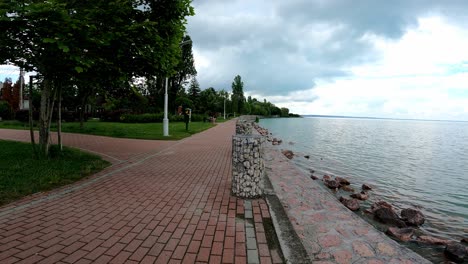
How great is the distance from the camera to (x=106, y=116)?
33.2 m

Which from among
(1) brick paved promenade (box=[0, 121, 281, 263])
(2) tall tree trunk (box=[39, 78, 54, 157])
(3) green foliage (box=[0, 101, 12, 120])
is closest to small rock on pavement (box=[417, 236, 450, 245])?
(1) brick paved promenade (box=[0, 121, 281, 263])

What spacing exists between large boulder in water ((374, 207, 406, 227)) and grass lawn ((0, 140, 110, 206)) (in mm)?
7146

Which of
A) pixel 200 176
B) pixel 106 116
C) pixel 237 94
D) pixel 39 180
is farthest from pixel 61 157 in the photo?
pixel 237 94

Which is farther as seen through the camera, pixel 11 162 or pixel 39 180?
pixel 11 162

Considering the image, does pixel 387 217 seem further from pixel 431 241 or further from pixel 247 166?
pixel 247 166

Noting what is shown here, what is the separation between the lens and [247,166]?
16.5ft

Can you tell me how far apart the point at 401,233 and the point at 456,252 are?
89 cm

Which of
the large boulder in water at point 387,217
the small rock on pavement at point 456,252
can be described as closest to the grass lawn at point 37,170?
the large boulder in water at point 387,217

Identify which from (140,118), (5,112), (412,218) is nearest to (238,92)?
(140,118)

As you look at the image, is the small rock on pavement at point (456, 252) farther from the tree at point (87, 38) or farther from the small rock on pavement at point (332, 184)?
the tree at point (87, 38)

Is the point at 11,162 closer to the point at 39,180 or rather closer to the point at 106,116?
the point at 39,180

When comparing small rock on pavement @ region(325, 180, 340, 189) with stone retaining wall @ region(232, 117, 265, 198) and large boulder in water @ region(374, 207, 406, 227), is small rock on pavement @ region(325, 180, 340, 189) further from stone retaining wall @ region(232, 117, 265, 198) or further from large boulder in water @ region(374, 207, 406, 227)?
stone retaining wall @ region(232, 117, 265, 198)

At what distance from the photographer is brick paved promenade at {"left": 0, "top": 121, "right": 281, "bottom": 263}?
3.12 meters

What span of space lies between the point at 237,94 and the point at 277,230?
3370 inches
